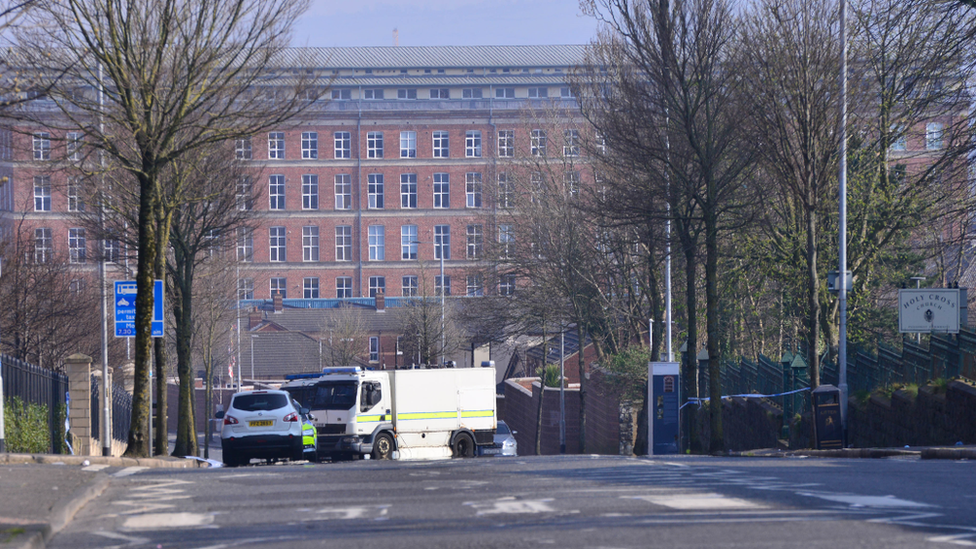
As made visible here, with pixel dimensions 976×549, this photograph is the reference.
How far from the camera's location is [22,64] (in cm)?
1582

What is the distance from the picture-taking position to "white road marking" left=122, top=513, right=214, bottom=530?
8227 mm

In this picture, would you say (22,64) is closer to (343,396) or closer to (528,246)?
(343,396)

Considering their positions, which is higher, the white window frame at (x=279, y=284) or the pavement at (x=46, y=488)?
the white window frame at (x=279, y=284)

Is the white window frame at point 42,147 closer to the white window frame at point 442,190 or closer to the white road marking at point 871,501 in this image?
the white road marking at point 871,501

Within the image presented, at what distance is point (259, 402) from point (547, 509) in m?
16.2

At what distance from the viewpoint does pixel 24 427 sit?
64.3 ft

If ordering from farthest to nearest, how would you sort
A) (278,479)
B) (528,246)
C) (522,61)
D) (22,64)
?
(522,61) < (528,246) < (22,64) < (278,479)

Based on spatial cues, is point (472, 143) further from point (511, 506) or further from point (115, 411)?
point (511, 506)

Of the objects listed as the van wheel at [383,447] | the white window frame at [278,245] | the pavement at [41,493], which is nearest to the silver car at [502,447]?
the van wheel at [383,447]

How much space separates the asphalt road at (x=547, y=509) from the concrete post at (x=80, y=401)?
1309cm

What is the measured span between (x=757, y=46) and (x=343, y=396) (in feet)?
45.8

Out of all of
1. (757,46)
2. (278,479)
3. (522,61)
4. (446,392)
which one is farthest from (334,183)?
(278,479)

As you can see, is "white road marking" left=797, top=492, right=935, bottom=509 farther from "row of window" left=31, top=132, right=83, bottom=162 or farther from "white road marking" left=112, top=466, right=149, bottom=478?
"row of window" left=31, top=132, right=83, bottom=162

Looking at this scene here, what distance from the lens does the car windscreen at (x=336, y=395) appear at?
27.7m
